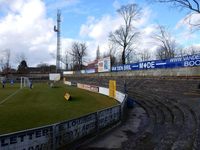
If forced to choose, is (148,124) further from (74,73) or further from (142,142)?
(74,73)

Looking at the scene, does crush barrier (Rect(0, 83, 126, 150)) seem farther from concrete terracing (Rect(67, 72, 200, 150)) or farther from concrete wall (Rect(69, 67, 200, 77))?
concrete wall (Rect(69, 67, 200, 77))

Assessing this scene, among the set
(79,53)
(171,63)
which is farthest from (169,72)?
(79,53)

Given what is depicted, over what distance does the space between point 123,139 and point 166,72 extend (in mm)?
31105

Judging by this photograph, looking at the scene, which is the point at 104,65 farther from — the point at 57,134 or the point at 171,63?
the point at 57,134

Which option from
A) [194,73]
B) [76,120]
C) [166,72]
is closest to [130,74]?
[166,72]

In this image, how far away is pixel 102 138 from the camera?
Result: 52.4 ft

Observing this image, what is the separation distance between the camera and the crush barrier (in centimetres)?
1068

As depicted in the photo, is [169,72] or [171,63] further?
[169,72]

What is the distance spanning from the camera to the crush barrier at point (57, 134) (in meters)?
10.7

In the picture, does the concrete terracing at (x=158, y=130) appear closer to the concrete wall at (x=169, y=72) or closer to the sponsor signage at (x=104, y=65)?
the concrete wall at (x=169, y=72)

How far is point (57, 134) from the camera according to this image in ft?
42.6

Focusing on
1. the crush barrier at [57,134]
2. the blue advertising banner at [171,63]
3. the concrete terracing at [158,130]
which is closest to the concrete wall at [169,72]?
the blue advertising banner at [171,63]

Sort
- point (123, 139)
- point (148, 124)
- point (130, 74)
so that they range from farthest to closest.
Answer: point (130, 74) → point (148, 124) → point (123, 139)

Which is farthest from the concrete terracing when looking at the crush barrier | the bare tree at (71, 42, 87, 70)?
the bare tree at (71, 42, 87, 70)
